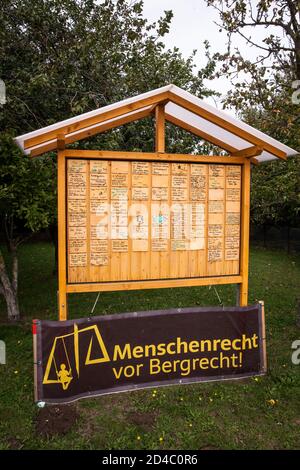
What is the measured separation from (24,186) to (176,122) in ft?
9.27

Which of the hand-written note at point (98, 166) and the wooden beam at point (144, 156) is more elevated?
the wooden beam at point (144, 156)

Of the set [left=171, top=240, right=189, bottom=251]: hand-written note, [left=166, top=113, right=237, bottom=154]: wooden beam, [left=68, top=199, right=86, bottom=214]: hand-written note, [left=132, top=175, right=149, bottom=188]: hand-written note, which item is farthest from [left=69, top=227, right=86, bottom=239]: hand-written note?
[left=166, top=113, right=237, bottom=154]: wooden beam

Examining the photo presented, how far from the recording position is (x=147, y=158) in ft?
15.1

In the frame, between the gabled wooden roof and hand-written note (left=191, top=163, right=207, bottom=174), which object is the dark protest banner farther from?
the gabled wooden roof

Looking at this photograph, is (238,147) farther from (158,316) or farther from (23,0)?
(23,0)

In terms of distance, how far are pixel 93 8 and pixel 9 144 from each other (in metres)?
4.78

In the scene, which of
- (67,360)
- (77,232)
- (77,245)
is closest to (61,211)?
(77,232)

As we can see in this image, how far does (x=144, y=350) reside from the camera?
444cm

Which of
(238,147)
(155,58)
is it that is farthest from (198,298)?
(155,58)

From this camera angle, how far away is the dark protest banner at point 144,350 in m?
4.13

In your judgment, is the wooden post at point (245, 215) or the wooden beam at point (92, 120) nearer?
the wooden beam at point (92, 120)

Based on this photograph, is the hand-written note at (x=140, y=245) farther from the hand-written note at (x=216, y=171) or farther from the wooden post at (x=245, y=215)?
the wooden post at (x=245, y=215)

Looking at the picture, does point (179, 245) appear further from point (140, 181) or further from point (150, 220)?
point (140, 181)

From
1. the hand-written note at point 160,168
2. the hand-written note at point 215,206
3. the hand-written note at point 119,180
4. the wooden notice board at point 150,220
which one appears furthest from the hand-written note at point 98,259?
the hand-written note at point 215,206
